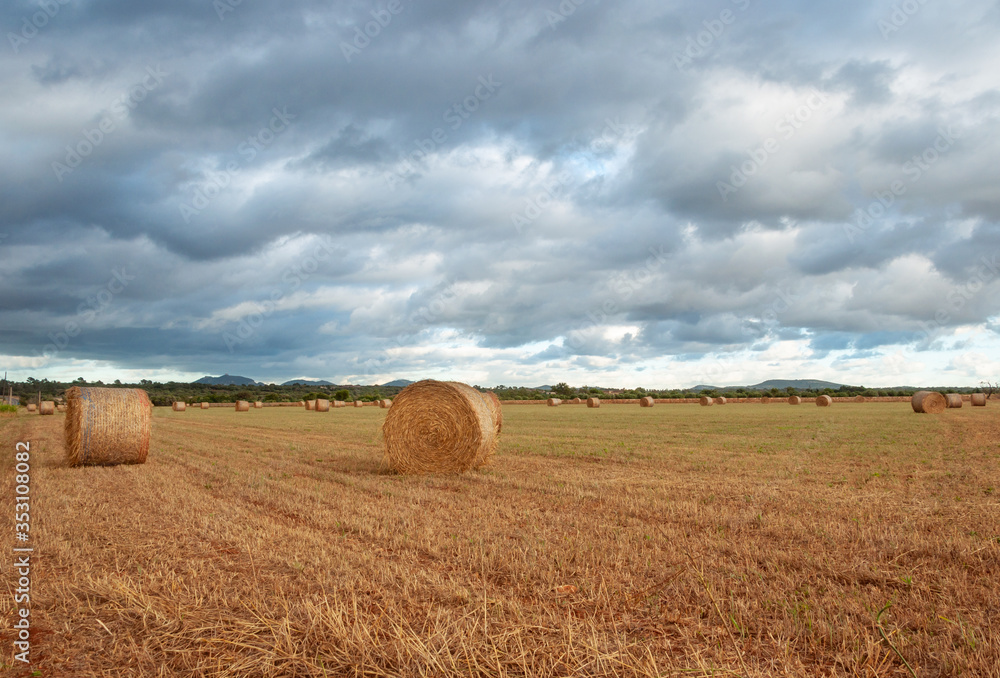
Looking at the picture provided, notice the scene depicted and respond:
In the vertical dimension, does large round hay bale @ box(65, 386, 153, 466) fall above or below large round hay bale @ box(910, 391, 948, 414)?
above

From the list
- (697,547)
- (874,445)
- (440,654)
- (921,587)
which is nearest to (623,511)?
(697,547)

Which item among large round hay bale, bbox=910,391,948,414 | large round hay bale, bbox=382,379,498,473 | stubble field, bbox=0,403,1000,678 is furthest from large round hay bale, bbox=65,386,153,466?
large round hay bale, bbox=910,391,948,414

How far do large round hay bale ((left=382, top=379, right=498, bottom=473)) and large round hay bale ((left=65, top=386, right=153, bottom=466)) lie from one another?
5.93 meters

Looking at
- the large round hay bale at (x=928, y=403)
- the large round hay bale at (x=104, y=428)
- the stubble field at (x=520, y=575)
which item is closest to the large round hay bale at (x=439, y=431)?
the stubble field at (x=520, y=575)

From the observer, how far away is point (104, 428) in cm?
1343

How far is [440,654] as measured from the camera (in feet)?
11.8

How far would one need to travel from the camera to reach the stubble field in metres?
3.75

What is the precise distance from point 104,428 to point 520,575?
1212 cm

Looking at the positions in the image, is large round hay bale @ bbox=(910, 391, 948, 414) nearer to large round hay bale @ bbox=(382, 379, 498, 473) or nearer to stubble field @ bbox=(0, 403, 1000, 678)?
stubble field @ bbox=(0, 403, 1000, 678)

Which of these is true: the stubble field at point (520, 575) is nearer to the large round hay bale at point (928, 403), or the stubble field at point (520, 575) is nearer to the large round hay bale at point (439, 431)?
the large round hay bale at point (439, 431)

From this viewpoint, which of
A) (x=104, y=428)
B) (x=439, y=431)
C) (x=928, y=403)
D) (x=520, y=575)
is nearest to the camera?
(x=520, y=575)

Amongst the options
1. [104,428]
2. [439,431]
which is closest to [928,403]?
[439,431]

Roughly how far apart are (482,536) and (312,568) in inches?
73.4

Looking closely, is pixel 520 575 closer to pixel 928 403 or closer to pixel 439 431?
pixel 439 431
